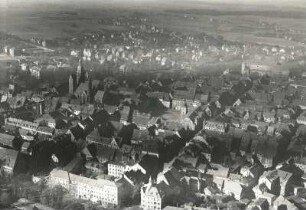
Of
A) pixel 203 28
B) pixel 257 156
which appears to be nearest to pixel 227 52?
pixel 203 28

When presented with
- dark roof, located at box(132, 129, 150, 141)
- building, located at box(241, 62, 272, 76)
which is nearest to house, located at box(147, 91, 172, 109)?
dark roof, located at box(132, 129, 150, 141)

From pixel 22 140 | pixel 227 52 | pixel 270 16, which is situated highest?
pixel 270 16

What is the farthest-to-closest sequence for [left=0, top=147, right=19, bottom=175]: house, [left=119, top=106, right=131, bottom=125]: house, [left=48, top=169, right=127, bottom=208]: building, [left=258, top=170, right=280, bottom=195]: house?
[left=119, top=106, right=131, bottom=125]: house < [left=0, top=147, right=19, bottom=175]: house < [left=258, top=170, right=280, bottom=195]: house < [left=48, top=169, right=127, bottom=208]: building

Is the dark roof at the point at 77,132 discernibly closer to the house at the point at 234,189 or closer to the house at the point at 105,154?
the house at the point at 105,154

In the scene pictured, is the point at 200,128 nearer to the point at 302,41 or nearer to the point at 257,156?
the point at 257,156

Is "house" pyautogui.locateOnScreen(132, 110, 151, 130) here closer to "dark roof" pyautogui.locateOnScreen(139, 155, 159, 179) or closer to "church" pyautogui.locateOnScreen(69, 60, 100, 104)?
"church" pyautogui.locateOnScreen(69, 60, 100, 104)

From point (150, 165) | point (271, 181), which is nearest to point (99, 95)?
point (150, 165)
